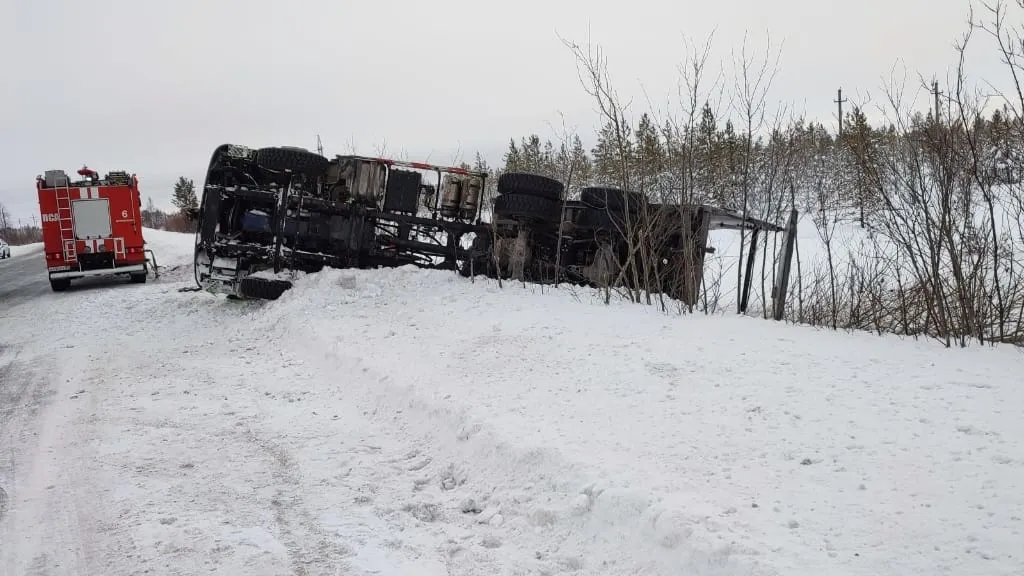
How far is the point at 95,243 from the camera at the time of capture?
14.8 meters

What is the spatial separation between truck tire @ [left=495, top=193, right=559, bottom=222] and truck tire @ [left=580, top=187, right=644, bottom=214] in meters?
0.55

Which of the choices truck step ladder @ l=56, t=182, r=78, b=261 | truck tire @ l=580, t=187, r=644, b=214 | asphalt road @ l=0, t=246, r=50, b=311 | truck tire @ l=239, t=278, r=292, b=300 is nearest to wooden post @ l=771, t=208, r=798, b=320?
truck tire @ l=580, t=187, r=644, b=214

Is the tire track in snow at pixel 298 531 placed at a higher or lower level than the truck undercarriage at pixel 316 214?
lower

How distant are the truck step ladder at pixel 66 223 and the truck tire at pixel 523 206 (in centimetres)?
1057

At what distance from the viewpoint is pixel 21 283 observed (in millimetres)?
17031

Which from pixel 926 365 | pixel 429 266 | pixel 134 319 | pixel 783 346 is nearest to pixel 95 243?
pixel 134 319

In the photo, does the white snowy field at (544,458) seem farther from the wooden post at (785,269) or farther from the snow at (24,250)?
the snow at (24,250)

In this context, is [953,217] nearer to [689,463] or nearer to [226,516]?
[689,463]

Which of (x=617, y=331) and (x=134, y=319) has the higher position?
(x=617, y=331)

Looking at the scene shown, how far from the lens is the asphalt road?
14.0 m

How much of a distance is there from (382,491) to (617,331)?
126 inches

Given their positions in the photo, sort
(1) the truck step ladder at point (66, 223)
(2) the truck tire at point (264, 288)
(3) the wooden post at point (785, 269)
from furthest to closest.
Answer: (1) the truck step ladder at point (66, 223) → (2) the truck tire at point (264, 288) → (3) the wooden post at point (785, 269)

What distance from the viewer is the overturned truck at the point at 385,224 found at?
31.6 feet

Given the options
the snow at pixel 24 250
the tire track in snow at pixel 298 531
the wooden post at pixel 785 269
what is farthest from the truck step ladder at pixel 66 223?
the snow at pixel 24 250
